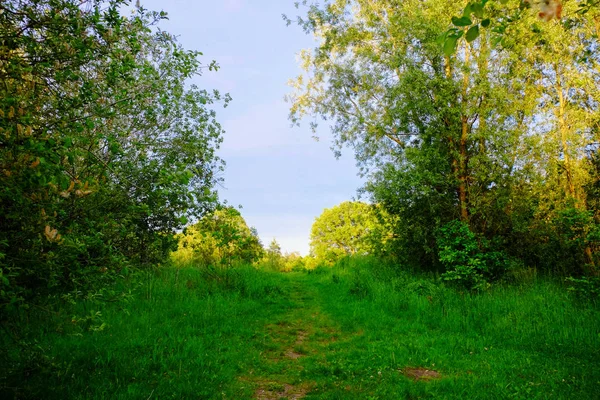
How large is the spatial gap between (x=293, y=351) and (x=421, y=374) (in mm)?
2664

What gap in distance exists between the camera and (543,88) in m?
13.7

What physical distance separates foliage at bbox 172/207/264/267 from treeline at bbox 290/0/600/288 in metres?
6.27

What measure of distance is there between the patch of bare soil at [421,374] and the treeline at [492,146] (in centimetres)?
666

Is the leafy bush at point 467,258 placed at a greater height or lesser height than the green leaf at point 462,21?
lesser

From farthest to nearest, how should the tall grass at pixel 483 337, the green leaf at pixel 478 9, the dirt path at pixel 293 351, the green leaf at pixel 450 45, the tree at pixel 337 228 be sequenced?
the tree at pixel 337 228 < the dirt path at pixel 293 351 < the tall grass at pixel 483 337 < the green leaf at pixel 478 9 < the green leaf at pixel 450 45

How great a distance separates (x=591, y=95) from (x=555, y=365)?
36.4 feet

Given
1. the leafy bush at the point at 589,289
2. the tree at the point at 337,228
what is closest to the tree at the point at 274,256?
the leafy bush at the point at 589,289

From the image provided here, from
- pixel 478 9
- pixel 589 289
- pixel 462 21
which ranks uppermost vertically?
pixel 478 9

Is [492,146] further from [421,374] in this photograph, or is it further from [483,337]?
[421,374]

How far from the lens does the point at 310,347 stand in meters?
7.52

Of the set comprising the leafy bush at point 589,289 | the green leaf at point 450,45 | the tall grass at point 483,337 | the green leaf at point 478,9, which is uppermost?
the green leaf at point 478,9

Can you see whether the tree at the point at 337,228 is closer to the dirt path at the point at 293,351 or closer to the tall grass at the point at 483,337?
the tall grass at the point at 483,337

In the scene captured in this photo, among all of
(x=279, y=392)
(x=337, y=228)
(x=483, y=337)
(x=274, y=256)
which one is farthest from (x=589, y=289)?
(x=337, y=228)

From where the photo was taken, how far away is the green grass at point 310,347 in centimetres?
504
